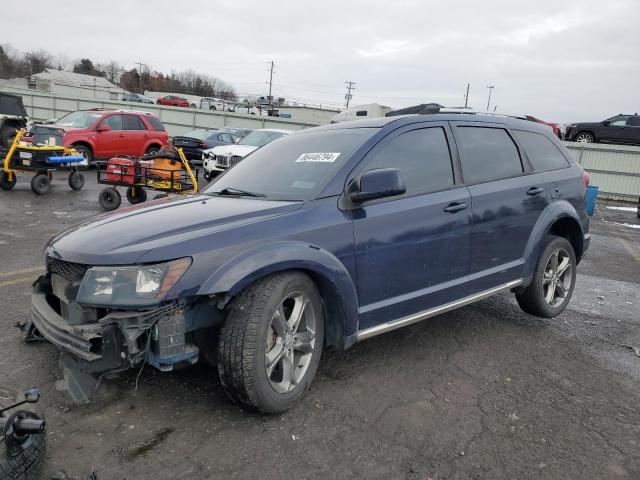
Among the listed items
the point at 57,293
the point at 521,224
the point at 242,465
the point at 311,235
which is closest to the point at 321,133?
the point at 311,235

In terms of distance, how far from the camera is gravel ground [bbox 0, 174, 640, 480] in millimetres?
2414

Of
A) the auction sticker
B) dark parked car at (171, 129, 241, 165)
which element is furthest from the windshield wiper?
dark parked car at (171, 129, 241, 165)

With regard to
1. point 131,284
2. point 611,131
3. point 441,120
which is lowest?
point 131,284

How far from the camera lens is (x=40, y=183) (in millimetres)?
10461

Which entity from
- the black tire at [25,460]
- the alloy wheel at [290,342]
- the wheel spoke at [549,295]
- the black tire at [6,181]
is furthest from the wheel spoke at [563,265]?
the black tire at [6,181]

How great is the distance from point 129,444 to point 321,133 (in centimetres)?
251

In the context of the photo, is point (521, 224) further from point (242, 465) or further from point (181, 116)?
point (181, 116)

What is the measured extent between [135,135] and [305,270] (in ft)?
45.9

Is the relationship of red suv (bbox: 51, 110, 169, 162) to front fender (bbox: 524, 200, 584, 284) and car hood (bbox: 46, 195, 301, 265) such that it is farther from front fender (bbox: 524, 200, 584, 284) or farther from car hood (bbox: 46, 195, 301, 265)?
front fender (bbox: 524, 200, 584, 284)

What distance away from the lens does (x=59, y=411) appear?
9.00 ft

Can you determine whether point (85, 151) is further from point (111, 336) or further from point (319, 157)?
point (111, 336)

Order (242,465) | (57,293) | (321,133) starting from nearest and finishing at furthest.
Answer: (242,465) → (57,293) → (321,133)

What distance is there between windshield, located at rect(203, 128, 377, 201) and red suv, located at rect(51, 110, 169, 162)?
11.7 metres

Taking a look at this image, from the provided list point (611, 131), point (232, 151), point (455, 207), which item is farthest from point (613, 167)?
point (455, 207)
